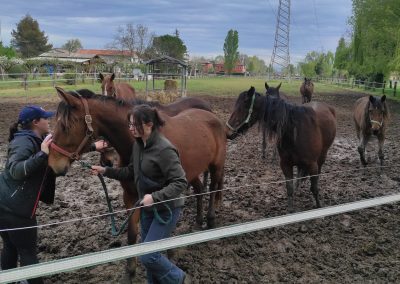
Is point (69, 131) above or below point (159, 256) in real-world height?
above

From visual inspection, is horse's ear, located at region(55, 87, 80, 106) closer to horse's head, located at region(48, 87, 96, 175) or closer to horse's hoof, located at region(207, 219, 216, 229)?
horse's head, located at region(48, 87, 96, 175)

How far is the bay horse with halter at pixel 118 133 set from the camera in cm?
323

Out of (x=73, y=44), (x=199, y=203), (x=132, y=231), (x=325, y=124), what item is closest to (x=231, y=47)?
(x=73, y=44)

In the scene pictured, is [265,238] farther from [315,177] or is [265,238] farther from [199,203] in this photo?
[315,177]

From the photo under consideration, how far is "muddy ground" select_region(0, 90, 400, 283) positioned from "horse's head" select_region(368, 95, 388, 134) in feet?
3.53

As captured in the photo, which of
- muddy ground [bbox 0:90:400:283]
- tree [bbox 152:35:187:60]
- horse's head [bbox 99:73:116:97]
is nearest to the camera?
muddy ground [bbox 0:90:400:283]

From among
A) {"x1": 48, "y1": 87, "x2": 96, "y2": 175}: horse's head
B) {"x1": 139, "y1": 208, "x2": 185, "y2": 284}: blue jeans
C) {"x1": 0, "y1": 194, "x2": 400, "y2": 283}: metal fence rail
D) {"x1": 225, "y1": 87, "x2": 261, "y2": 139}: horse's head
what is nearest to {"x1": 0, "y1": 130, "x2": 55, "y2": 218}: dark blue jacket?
{"x1": 48, "y1": 87, "x2": 96, "y2": 175}: horse's head

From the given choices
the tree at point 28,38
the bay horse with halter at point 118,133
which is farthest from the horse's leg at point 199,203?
the tree at point 28,38

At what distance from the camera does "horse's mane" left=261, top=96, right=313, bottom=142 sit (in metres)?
5.46

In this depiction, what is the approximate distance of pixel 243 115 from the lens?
5562mm

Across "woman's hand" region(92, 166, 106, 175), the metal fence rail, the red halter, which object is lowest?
the metal fence rail

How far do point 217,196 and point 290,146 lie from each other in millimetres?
1276

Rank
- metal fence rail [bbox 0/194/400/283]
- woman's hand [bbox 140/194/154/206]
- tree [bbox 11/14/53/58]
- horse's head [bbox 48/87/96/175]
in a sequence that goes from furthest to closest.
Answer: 1. tree [bbox 11/14/53/58]
2. horse's head [bbox 48/87/96/175]
3. woman's hand [bbox 140/194/154/206]
4. metal fence rail [bbox 0/194/400/283]

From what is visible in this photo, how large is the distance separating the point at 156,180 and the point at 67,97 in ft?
3.37
